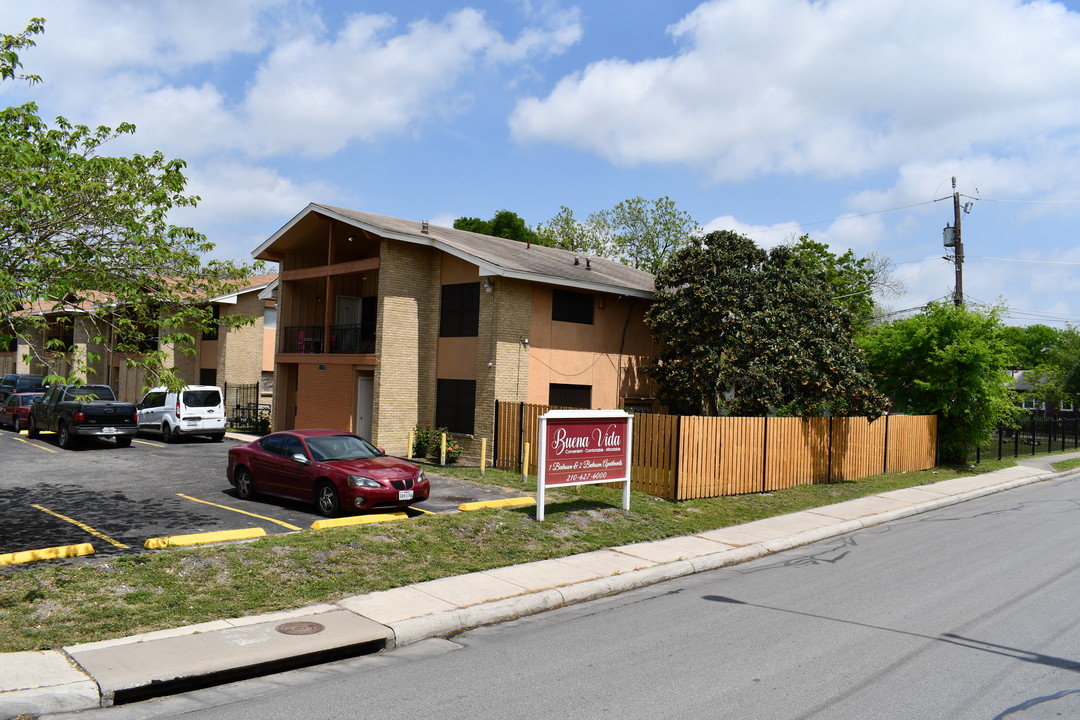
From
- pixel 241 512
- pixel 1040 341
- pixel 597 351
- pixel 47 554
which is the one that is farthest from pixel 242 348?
pixel 1040 341

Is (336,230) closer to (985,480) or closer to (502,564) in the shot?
(502,564)

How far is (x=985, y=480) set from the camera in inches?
939

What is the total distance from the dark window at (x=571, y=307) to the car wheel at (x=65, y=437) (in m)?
14.5

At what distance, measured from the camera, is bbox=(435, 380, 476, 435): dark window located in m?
22.2

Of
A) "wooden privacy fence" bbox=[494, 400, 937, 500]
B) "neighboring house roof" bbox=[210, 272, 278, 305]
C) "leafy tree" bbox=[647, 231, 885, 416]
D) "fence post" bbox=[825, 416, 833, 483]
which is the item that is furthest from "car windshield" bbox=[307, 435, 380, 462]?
"neighboring house roof" bbox=[210, 272, 278, 305]

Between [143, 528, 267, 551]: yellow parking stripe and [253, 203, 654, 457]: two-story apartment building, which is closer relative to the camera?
[143, 528, 267, 551]: yellow parking stripe

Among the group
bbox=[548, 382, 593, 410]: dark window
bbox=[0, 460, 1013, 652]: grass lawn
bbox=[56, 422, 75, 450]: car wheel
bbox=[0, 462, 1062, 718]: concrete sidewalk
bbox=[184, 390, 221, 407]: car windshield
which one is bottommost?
bbox=[0, 462, 1062, 718]: concrete sidewalk

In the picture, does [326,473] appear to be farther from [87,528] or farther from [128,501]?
[128,501]

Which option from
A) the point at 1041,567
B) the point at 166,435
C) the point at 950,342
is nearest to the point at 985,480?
the point at 950,342

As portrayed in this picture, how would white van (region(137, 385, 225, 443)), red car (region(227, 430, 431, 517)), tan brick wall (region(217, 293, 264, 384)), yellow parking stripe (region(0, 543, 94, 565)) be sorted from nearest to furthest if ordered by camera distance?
1. yellow parking stripe (region(0, 543, 94, 565))
2. red car (region(227, 430, 431, 517))
3. white van (region(137, 385, 225, 443))
4. tan brick wall (region(217, 293, 264, 384))

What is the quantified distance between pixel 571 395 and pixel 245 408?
53.2 ft

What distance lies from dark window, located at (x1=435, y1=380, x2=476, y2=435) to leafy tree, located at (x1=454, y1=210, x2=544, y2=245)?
3462 centimetres

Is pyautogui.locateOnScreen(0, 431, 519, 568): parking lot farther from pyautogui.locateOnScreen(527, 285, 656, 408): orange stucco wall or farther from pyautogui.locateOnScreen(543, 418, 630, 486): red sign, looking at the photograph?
pyautogui.locateOnScreen(527, 285, 656, 408): orange stucco wall

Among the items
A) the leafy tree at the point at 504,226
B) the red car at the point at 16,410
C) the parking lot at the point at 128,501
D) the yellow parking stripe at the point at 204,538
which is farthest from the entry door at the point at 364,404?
the leafy tree at the point at 504,226
